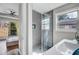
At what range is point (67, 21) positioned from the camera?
1.80 meters

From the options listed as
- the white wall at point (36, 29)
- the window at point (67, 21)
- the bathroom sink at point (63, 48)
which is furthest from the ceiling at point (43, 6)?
the bathroom sink at point (63, 48)

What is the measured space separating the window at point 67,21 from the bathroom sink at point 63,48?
24cm

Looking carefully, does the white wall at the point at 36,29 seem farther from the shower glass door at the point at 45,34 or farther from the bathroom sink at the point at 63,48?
the bathroom sink at the point at 63,48

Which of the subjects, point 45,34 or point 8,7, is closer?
point 8,7

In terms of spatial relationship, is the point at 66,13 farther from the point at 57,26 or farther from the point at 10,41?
the point at 10,41

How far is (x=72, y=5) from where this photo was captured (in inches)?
65.9

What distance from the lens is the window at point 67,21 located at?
176cm

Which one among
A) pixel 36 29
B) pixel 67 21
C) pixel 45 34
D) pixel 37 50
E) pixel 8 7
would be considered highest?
pixel 8 7

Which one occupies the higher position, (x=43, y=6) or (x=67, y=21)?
(x=43, y=6)

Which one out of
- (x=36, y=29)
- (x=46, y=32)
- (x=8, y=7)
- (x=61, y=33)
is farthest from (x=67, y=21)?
(x=8, y=7)

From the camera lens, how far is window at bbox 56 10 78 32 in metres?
1.76

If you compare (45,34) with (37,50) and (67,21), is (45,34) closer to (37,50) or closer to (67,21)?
(37,50)

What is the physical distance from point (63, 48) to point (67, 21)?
50 centimetres

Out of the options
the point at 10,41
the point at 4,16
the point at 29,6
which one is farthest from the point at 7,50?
the point at 29,6
